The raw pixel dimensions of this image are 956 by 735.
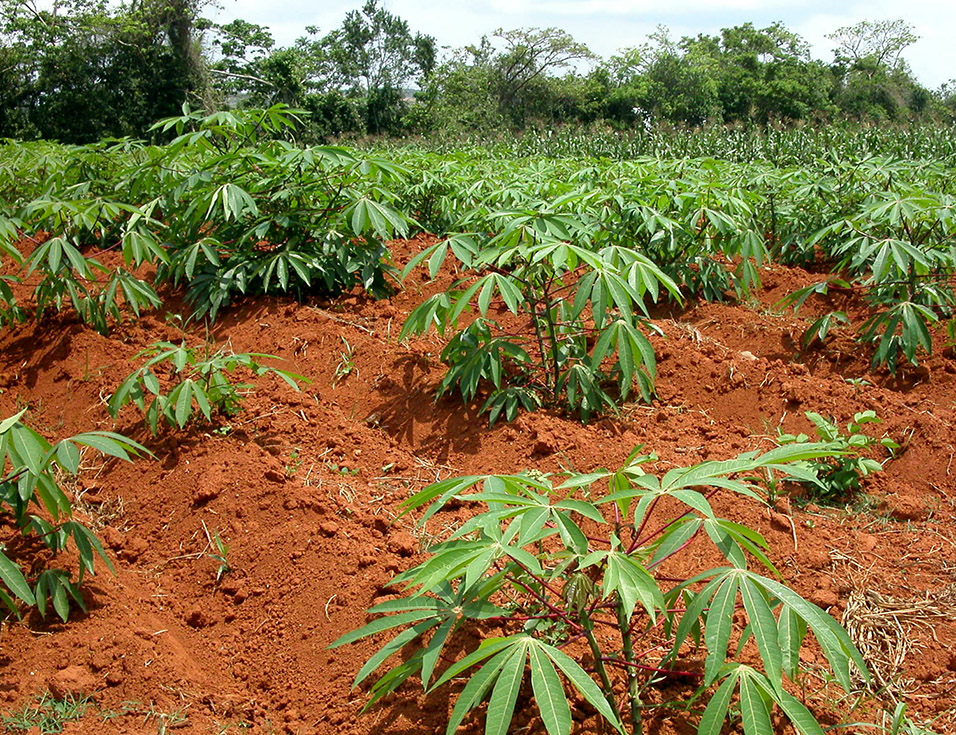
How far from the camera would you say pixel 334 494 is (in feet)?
7.96

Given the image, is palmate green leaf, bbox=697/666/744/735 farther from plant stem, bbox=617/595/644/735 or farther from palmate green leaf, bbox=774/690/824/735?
plant stem, bbox=617/595/644/735

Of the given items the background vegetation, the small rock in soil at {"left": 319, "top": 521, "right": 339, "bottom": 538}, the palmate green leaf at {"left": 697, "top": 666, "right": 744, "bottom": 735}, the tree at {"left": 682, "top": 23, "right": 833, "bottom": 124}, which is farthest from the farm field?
the tree at {"left": 682, "top": 23, "right": 833, "bottom": 124}

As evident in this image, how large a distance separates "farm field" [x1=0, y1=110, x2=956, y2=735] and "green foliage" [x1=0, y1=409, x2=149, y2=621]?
3 centimetres

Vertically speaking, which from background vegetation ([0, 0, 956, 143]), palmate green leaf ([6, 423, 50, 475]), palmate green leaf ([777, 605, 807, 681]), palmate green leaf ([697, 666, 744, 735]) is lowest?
palmate green leaf ([697, 666, 744, 735])

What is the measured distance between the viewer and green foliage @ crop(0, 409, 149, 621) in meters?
1.64

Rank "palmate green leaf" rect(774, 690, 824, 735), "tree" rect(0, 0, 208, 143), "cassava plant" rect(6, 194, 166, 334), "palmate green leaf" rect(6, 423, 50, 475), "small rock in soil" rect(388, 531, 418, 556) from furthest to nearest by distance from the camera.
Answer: "tree" rect(0, 0, 208, 143)
"cassava plant" rect(6, 194, 166, 334)
"small rock in soil" rect(388, 531, 418, 556)
"palmate green leaf" rect(6, 423, 50, 475)
"palmate green leaf" rect(774, 690, 824, 735)

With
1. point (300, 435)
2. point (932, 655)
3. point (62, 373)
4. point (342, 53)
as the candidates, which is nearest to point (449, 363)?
point (300, 435)

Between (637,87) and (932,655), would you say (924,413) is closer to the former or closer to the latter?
(932,655)

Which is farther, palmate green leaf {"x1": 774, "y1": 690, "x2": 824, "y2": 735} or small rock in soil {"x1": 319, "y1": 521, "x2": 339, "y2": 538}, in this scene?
small rock in soil {"x1": 319, "y1": 521, "x2": 339, "y2": 538}

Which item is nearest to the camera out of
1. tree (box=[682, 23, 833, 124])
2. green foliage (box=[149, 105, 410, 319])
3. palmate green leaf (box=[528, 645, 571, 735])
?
palmate green leaf (box=[528, 645, 571, 735])

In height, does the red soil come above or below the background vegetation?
below

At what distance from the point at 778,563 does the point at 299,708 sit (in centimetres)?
129

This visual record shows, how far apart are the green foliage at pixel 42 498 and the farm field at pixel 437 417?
0.03 metres

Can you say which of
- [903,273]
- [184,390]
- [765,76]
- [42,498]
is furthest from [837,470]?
[765,76]
